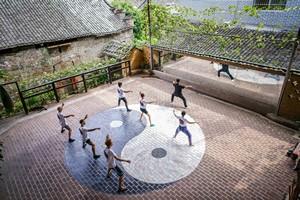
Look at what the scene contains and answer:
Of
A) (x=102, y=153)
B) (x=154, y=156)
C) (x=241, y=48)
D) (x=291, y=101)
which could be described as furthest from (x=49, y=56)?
(x=291, y=101)

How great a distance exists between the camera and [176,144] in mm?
8203

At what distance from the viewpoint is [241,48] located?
36.3 ft

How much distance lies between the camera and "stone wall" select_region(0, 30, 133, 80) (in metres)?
15.2

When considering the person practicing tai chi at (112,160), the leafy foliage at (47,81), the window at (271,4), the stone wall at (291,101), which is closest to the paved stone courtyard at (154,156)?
the person practicing tai chi at (112,160)

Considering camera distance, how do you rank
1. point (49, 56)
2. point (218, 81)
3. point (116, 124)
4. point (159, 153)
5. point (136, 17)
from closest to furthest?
point (159, 153), point (116, 124), point (218, 81), point (49, 56), point (136, 17)

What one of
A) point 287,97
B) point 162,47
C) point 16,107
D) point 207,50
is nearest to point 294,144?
point 287,97

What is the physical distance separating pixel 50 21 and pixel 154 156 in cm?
1604

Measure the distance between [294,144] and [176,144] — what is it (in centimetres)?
464

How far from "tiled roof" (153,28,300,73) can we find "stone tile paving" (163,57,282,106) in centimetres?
220

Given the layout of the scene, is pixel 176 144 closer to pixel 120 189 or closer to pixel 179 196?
pixel 179 196

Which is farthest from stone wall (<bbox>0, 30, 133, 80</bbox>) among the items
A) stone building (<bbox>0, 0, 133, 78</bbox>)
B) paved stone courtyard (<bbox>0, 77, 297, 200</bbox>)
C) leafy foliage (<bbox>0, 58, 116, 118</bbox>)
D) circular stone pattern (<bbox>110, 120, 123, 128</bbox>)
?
circular stone pattern (<bbox>110, 120, 123, 128</bbox>)

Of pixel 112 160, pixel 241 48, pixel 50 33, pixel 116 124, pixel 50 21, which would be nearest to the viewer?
pixel 112 160

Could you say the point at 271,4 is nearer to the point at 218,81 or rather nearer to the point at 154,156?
the point at 218,81

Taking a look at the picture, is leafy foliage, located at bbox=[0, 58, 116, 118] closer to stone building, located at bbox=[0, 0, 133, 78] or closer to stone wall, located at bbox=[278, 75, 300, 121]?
stone building, located at bbox=[0, 0, 133, 78]
